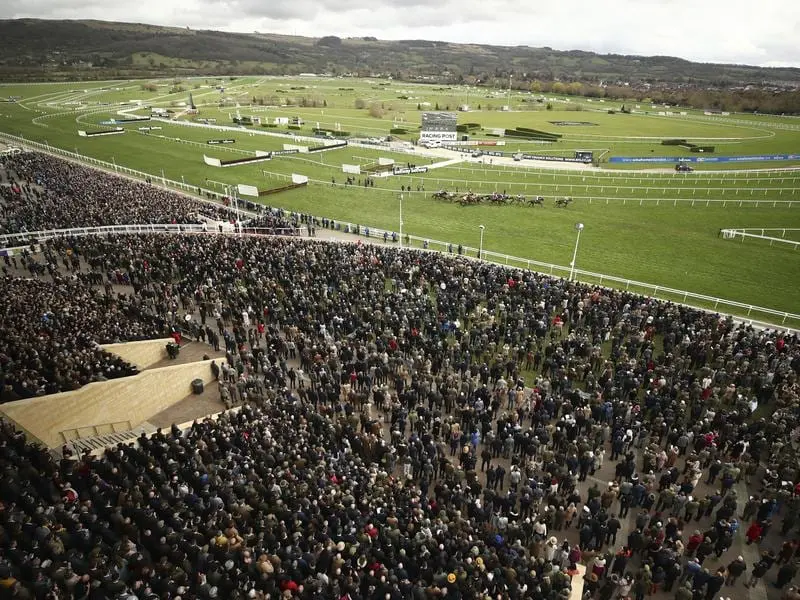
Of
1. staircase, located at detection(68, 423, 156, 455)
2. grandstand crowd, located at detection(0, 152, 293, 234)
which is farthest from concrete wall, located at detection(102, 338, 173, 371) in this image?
grandstand crowd, located at detection(0, 152, 293, 234)

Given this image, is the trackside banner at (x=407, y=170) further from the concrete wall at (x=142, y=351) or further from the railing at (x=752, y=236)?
the concrete wall at (x=142, y=351)

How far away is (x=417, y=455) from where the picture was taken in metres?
12.8

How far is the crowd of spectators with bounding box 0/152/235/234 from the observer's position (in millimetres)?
31453

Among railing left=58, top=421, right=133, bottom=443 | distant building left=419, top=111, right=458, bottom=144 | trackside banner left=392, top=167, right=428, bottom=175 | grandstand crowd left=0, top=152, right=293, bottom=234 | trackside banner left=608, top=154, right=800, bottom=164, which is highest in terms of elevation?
distant building left=419, top=111, right=458, bottom=144

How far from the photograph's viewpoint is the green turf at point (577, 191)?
98.0 feet

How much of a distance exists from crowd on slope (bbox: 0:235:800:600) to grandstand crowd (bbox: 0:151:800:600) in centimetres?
7

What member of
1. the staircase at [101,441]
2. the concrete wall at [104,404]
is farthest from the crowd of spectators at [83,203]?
the staircase at [101,441]

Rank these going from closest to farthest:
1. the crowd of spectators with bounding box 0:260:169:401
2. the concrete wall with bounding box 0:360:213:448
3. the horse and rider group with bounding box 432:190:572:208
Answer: the concrete wall with bounding box 0:360:213:448 < the crowd of spectators with bounding box 0:260:169:401 < the horse and rider group with bounding box 432:190:572:208

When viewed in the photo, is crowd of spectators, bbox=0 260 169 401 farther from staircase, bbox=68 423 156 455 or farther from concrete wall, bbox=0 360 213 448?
staircase, bbox=68 423 156 455

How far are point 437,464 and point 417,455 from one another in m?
0.87

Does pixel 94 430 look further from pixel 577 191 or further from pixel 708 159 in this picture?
pixel 708 159

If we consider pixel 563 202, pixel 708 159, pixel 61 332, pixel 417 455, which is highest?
pixel 708 159

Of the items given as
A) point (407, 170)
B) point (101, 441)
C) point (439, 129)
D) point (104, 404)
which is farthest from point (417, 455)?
point (439, 129)

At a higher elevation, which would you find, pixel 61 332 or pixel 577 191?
pixel 577 191
